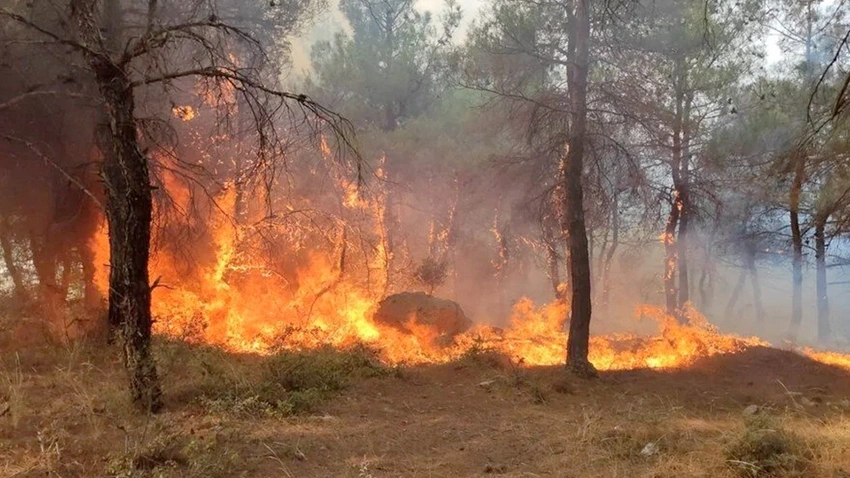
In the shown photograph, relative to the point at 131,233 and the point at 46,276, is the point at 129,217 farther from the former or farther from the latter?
the point at 46,276

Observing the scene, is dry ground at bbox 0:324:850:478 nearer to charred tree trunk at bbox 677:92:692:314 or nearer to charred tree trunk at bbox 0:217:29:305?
charred tree trunk at bbox 0:217:29:305

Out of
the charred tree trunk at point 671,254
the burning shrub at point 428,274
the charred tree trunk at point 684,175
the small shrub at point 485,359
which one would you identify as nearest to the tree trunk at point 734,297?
the charred tree trunk at point 671,254

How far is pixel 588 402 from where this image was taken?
8344mm

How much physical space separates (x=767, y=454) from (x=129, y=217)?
6018 mm

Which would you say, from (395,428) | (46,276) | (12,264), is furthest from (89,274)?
(395,428)

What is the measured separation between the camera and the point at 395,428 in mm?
6414

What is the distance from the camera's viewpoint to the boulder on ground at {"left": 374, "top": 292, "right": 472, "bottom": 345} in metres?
13.2

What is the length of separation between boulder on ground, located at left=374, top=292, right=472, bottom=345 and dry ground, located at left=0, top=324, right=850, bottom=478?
374 centimetres

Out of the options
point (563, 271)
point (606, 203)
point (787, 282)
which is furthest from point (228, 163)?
point (787, 282)

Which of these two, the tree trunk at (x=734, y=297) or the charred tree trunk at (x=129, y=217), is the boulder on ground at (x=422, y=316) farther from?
the tree trunk at (x=734, y=297)

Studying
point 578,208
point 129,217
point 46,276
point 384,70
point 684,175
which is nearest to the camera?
point 129,217

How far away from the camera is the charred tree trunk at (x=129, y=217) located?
5.42m

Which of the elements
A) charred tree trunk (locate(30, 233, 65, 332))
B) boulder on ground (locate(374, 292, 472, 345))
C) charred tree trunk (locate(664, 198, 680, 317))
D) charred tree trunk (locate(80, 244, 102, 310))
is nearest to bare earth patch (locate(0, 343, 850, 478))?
charred tree trunk (locate(30, 233, 65, 332))

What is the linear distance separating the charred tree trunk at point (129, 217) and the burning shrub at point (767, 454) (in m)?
5.41
